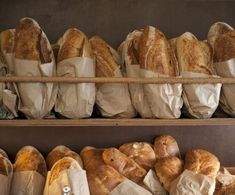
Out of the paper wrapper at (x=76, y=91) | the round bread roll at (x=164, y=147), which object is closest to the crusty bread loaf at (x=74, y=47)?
the paper wrapper at (x=76, y=91)

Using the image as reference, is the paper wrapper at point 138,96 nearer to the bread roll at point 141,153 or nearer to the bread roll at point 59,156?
the bread roll at point 141,153

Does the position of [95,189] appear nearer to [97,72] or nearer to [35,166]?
[35,166]

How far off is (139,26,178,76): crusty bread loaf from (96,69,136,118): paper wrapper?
0.13m

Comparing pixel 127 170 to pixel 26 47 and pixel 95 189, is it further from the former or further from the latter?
pixel 26 47

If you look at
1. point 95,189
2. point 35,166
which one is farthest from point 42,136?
point 95,189

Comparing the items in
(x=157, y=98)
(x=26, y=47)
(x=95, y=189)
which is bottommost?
(x=95, y=189)

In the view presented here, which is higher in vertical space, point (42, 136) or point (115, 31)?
point (115, 31)

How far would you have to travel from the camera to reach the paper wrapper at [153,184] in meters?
1.03

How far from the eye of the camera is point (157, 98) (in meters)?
0.99

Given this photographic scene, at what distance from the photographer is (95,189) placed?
3.17ft

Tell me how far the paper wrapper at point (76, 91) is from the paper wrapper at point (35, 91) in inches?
1.4

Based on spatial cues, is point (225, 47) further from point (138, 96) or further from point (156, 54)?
point (138, 96)

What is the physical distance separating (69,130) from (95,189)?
350 mm

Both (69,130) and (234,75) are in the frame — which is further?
(69,130)
